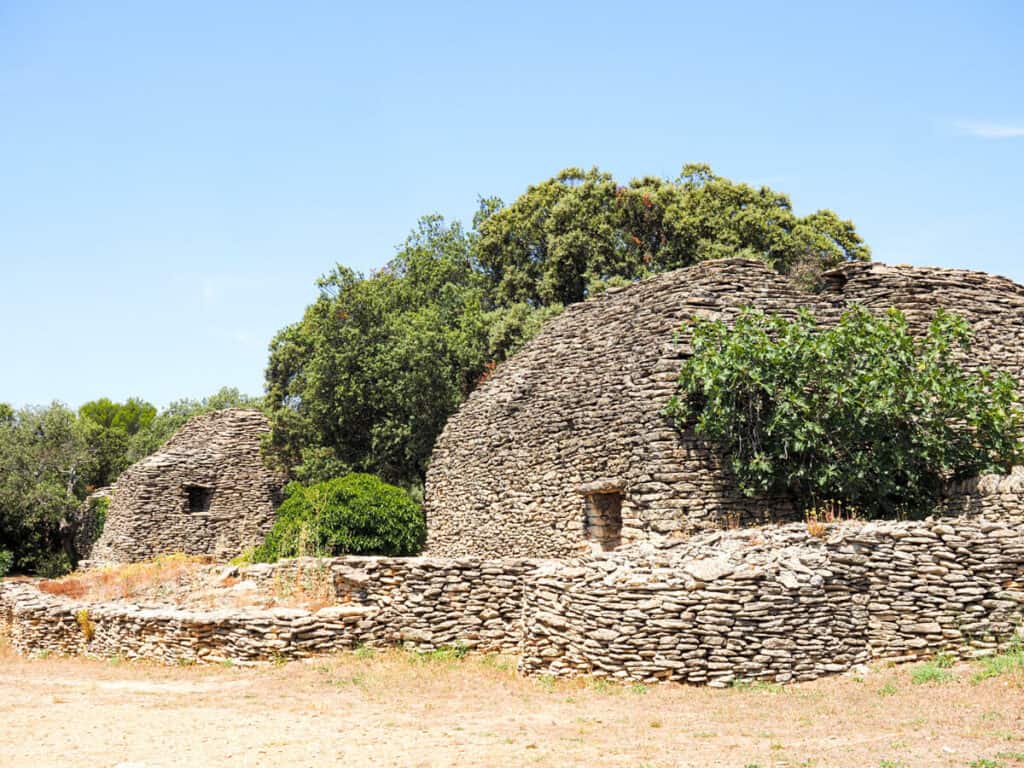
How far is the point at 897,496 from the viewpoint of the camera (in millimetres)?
13820

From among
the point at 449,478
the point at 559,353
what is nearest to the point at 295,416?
the point at 449,478

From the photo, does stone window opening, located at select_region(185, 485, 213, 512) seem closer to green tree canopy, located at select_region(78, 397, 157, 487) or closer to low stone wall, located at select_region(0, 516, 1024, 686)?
green tree canopy, located at select_region(78, 397, 157, 487)

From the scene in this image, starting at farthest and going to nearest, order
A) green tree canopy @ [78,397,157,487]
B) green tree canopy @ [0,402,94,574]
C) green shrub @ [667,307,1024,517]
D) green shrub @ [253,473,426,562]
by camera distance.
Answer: green tree canopy @ [78,397,157,487] → green tree canopy @ [0,402,94,574] → green shrub @ [253,473,426,562] → green shrub @ [667,307,1024,517]

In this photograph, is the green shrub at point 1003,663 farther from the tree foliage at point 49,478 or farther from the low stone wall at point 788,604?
the tree foliage at point 49,478

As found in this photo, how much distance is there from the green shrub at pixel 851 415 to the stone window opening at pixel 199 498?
1946cm

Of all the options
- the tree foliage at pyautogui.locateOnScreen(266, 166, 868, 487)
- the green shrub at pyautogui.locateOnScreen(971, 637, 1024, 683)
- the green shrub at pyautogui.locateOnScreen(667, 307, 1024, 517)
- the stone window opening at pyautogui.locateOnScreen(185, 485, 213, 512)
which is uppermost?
the tree foliage at pyautogui.locateOnScreen(266, 166, 868, 487)

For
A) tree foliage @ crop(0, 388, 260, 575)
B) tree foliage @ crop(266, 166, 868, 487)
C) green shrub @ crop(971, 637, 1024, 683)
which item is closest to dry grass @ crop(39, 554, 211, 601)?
tree foliage @ crop(266, 166, 868, 487)

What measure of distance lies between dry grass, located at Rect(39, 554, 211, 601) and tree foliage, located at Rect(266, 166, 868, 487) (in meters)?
5.76

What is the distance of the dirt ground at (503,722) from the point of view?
755cm

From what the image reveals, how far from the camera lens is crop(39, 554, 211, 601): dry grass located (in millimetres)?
17797

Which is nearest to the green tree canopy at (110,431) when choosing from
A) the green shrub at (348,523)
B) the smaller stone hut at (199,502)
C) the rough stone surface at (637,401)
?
the smaller stone hut at (199,502)

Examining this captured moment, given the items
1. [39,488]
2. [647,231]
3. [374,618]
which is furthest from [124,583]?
[647,231]

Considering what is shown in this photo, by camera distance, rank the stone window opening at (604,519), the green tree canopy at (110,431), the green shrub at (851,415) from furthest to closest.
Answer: the green tree canopy at (110,431) < the stone window opening at (604,519) < the green shrub at (851,415)

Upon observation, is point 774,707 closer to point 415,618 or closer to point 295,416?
point 415,618
